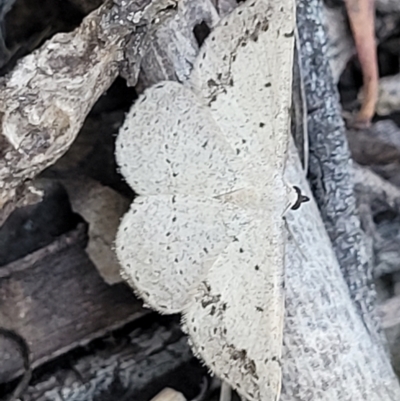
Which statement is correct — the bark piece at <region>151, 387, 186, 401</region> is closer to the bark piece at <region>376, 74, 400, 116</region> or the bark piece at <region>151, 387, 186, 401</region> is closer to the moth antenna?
the moth antenna

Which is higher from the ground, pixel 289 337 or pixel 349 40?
pixel 349 40

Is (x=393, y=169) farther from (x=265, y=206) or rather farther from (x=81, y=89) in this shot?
(x=81, y=89)

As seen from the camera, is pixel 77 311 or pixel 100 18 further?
pixel 77 311

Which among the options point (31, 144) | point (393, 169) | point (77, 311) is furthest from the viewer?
point (393, 169)

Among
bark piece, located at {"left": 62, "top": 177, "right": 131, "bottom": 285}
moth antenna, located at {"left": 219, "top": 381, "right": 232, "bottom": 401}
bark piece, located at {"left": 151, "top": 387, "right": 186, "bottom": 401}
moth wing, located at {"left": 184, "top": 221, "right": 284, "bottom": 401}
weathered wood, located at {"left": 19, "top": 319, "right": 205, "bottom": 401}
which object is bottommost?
moth antenna, located at {"left": 219, "top": 381, "right": 232, "bottom": 401}

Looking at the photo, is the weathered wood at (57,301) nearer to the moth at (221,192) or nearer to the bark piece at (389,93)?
the moth at (221,192)

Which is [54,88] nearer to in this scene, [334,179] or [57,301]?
[57,301]

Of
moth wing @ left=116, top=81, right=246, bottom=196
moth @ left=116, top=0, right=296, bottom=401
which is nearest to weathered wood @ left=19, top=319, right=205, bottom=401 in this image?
moth @ left=116, top=0, right=296, bottom=401

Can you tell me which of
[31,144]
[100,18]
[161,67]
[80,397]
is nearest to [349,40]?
[161,67]
